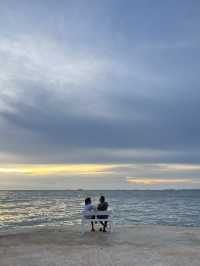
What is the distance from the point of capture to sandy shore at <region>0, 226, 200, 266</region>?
10031mm

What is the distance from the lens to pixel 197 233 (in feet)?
48.7

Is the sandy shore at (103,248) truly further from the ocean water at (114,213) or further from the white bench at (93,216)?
the ocean water at (114,213)

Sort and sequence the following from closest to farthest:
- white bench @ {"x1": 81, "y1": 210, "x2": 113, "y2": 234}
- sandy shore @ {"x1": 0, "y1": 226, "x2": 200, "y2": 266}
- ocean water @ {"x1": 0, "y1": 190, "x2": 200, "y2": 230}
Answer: sandy shore @ {"x1": 0, "y1": 226, "x2": 200, "y2": 266} → white bench @ {"x1": 81, "y1": 210, "x2": 113, "y2": 234} → ocean water @ {"x1": 0, "y1": 190, "x2": 200, "y2": 230}

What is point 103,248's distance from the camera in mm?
11625

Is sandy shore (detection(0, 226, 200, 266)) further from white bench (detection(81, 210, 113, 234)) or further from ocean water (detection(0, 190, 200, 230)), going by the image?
ocean water (detection(0, 190, 200, 230))

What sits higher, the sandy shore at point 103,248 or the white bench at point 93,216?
the white bench at point 93,216

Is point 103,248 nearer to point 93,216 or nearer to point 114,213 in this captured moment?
point 93,216

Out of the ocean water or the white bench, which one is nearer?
the white bench

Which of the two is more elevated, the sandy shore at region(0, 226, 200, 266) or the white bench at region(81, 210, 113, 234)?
the white bench at region(81, 210, 113, 234)

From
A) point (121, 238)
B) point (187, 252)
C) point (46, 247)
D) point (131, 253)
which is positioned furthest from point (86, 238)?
point (187, 252)

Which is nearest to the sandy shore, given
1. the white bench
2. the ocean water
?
the white bench

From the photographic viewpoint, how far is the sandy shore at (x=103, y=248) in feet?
32.9

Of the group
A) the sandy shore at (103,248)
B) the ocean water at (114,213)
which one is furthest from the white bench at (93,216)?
the ocean water at (114,213)

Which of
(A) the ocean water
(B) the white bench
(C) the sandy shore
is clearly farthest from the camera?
(A) the ocean water
